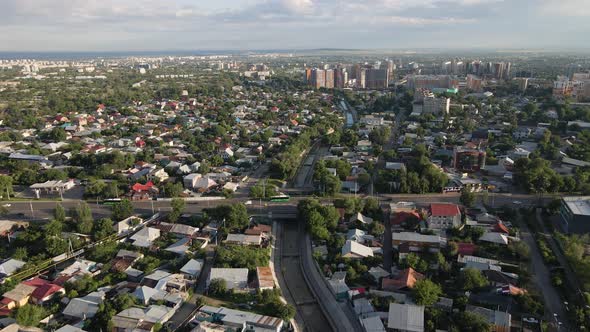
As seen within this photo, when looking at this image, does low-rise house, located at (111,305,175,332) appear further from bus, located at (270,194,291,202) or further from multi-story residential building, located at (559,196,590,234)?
multi-story residential building, located at (559,196,590,234)

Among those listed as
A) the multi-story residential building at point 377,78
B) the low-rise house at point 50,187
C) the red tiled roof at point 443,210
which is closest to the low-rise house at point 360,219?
the red tiled roof at point 443,210

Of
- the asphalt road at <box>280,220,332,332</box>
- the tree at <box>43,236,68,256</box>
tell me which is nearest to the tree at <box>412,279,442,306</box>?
the asphalt road at <box>280,220,332,332</box>

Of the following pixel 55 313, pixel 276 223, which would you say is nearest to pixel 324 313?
pixel 276 223

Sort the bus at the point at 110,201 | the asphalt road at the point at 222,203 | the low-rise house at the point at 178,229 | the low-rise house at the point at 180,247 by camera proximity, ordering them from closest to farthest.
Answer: the low-rise house at the point at 180,247, the low-rise house at the point at 178,229, the asphalt road at the point at 222,203, the bus at the point at 110,201

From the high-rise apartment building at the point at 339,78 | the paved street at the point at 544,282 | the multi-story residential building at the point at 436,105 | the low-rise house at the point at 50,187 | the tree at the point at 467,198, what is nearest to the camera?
the paved street at the point at 544,282

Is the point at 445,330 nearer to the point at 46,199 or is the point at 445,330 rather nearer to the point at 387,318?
the point at 387,318

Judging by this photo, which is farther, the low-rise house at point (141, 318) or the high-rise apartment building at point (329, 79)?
the high-rise apartment building at point (329, 79)

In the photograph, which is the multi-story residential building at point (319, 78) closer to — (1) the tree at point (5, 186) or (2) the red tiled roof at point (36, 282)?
(1) the tree at point (5, 186)
